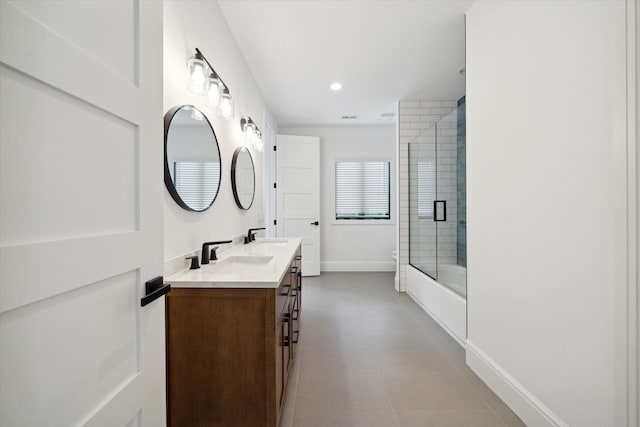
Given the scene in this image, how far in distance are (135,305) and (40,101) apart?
0.50 m

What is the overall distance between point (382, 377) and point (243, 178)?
199 centimetres

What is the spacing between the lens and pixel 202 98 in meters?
1.93

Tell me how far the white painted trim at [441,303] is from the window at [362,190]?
1.71m

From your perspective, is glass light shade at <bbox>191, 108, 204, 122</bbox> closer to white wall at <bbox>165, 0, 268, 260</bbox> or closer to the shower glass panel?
white wall at <bbox>165, 0, 268, 260</bbox>

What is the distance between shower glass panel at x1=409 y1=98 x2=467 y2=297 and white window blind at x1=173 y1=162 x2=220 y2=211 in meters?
2.31

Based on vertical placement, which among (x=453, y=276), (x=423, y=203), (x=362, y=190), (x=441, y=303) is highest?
(x=362, y=190)

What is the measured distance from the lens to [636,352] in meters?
1.02

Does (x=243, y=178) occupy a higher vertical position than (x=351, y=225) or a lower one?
higher

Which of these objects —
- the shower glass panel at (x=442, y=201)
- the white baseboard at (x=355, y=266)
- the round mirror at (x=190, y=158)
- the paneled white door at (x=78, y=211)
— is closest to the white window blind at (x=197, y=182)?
the round mirror at (x=190, y=158)

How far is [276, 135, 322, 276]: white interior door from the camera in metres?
4.95

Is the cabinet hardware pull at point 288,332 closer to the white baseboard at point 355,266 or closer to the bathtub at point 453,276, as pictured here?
the bathtub at point 453,276

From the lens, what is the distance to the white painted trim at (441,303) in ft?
8.39

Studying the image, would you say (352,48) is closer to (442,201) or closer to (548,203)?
(442,201)

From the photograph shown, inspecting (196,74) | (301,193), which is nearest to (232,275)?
(196,74)
